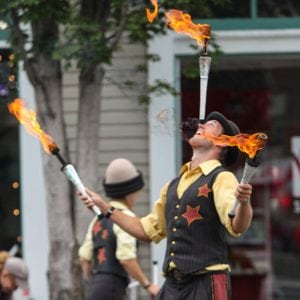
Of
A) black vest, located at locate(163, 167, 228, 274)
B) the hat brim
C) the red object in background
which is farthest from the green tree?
the red object in background

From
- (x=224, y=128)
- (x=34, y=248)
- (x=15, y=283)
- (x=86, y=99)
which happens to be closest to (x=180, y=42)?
(x=86, y=99)

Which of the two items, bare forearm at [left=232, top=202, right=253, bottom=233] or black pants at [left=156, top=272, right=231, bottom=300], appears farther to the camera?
black pants at [left=156, top=272, right=231, bottom=300]

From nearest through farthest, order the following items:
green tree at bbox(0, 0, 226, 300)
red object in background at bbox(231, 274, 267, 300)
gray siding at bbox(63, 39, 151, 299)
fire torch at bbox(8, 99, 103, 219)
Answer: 1. fire torch at bbox(8, 99, 103, 219)
2. green tree at bbox(0, 0, 226, 300)
3. gray siding at bbox(63, 39, 151, 299)
4. red object in background at bbox(231, 274, 267, 300)

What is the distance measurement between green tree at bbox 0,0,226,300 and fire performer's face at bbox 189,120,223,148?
6.78 feet

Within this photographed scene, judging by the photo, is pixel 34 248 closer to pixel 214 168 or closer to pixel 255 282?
pixel 255 282

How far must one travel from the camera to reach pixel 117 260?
605cm

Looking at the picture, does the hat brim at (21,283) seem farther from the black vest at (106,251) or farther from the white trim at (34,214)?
the white trim at (34,214)

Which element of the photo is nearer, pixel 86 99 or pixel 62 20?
pixel 62 20

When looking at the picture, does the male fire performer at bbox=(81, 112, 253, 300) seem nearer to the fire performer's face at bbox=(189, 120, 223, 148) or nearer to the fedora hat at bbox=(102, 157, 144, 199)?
the fire performer's face at bbox=(189, 120, 223, 148)

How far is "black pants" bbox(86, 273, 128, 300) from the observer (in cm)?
601

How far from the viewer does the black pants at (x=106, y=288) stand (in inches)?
237

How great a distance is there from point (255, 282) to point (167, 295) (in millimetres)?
5215

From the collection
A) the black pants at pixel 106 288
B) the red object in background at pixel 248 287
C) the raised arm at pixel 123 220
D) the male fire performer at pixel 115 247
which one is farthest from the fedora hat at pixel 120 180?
the red object in background at pixel 248 287

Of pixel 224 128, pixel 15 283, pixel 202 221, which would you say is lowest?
pixel 15 283
